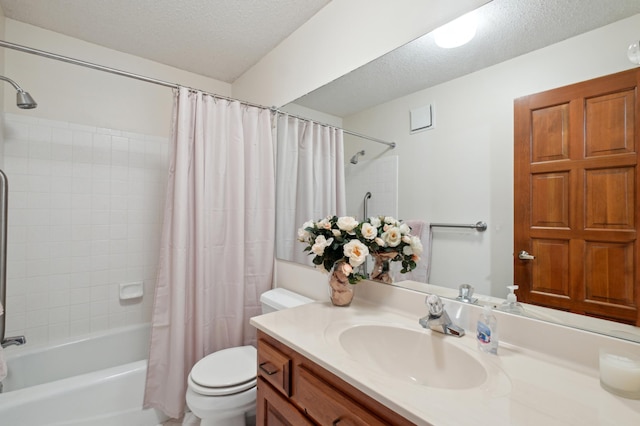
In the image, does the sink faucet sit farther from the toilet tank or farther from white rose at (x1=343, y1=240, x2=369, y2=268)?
the toilet tank

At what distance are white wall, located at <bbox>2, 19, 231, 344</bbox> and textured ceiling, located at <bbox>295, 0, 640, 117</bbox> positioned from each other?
5.28 ft

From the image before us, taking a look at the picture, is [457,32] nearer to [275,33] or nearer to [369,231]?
Result: [369,231]

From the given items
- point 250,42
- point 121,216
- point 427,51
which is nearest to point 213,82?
point 250,42

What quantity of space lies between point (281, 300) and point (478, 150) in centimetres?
119

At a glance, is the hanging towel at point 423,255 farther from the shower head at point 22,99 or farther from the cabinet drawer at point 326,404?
the shower head at point 22,99

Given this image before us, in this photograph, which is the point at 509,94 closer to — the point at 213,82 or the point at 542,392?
the point at 542,392

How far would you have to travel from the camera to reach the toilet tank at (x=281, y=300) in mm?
1506

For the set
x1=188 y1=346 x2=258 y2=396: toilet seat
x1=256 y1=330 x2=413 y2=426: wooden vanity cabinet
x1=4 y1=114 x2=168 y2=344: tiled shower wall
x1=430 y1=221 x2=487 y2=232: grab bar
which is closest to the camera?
x1=256 y1=330 x2=413 y2=426: wooden vanity cabinet

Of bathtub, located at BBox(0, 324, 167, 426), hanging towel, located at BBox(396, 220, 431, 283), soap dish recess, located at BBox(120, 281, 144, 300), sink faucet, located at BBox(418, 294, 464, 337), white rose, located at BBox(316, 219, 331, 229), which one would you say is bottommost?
bathtub, located at BBox(0, 324, 167, 426)

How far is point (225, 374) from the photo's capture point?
52.4 inches

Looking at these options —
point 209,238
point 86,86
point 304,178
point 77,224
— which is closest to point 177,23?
point 86,86

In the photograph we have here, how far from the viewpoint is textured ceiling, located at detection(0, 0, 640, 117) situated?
0.86 meters

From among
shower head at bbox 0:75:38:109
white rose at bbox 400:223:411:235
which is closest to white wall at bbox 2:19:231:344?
shower head at bbox 0:75:38:109

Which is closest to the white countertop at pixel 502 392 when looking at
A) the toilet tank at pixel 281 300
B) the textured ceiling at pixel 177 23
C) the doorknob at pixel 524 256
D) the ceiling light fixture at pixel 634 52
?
the doorknob at pixel 524 256
